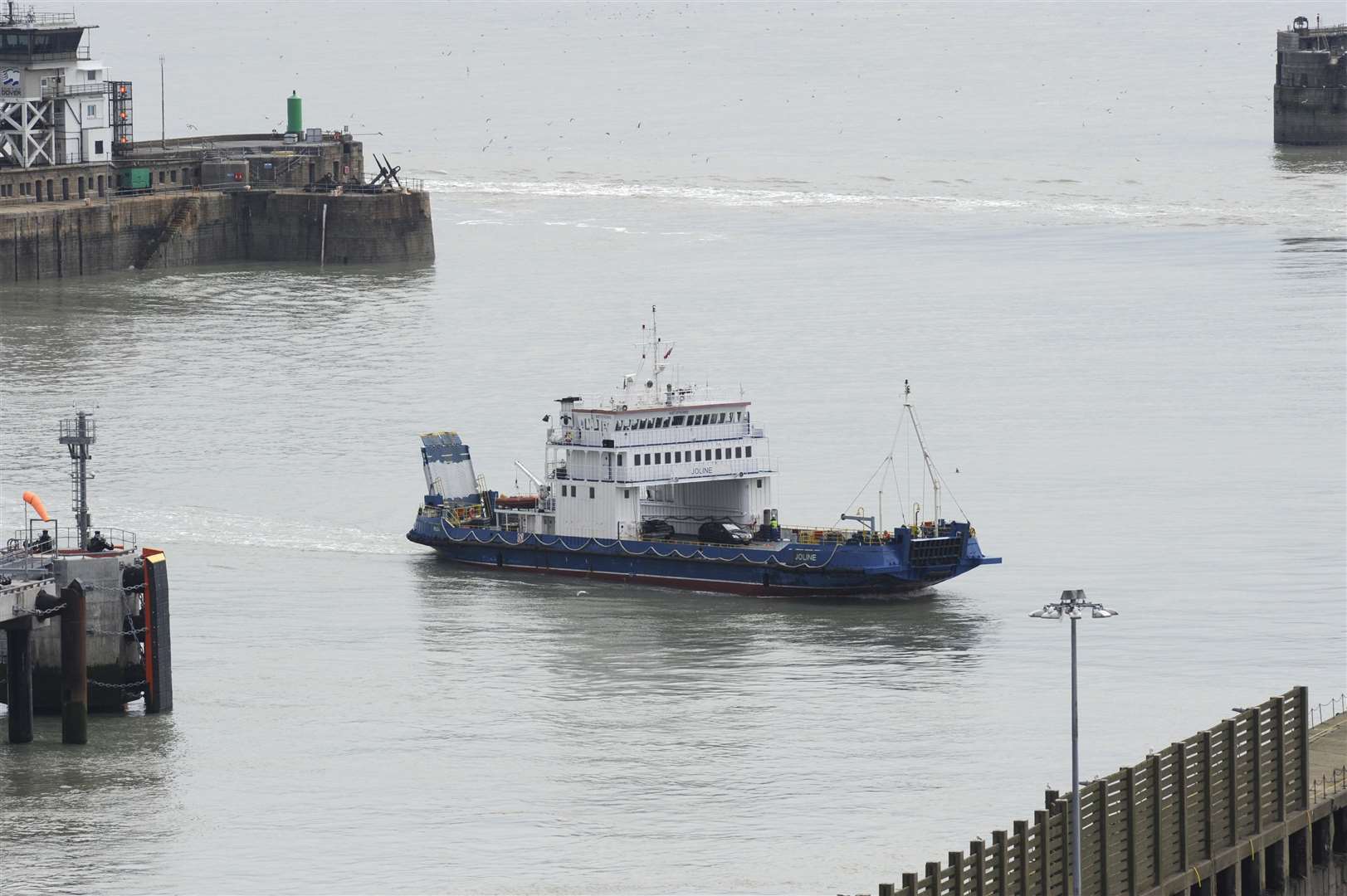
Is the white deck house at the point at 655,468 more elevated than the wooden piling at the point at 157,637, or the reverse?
the white deck house at the point at 655,468

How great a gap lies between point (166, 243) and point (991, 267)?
38785 millimetres

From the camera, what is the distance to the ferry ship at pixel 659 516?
233 ft

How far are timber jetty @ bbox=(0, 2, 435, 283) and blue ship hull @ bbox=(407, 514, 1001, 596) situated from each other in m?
64.1

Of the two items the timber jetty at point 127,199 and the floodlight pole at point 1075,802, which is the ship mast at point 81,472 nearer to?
the floodlight pole at point 1075,802

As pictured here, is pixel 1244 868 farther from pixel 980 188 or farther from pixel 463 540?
pixel 980 188

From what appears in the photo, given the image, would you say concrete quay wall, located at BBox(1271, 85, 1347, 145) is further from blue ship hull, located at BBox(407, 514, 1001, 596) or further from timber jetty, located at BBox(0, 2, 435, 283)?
blue ship hull, located at BBox(407, 514, 1001, 596)

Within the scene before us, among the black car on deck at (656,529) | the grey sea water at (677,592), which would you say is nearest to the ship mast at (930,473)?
the grey sea water at (677,592)

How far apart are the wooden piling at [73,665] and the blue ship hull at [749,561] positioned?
20.7 m

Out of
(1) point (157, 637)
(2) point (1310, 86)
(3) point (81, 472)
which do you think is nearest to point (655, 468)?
(3) point (81, 472)

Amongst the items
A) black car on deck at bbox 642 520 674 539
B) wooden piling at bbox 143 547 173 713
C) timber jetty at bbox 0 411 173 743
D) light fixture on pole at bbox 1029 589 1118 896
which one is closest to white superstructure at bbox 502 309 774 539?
black car on deck at bbox 642 520 674 539

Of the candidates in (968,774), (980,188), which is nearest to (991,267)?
(980,188)

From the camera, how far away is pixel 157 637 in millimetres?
56500

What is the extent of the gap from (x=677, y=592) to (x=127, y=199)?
71901 mm

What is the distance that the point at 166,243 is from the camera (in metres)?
139
